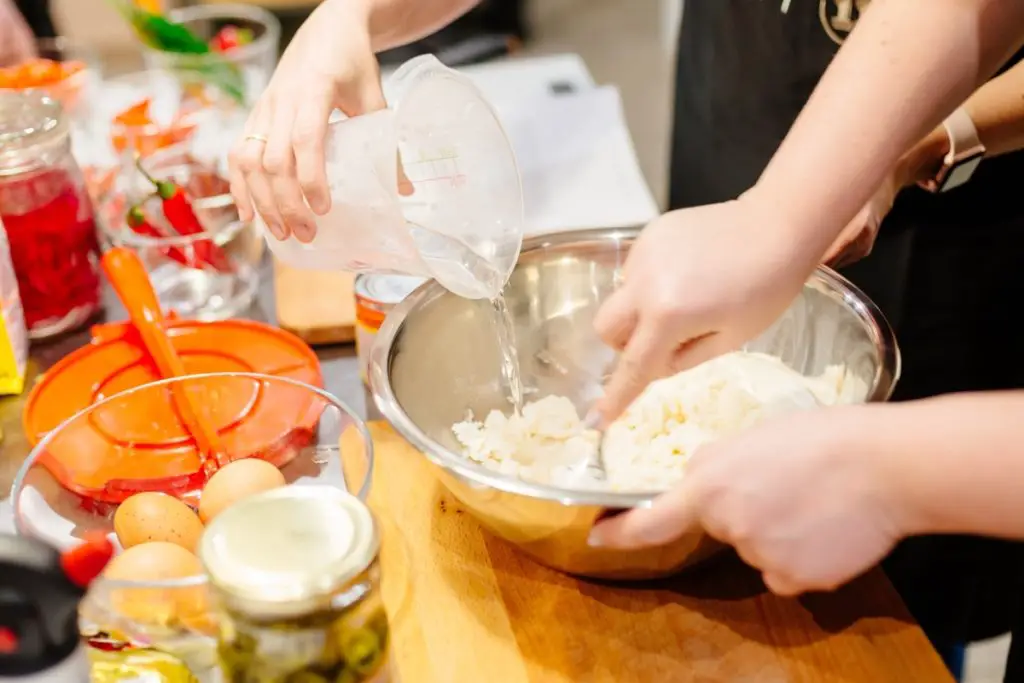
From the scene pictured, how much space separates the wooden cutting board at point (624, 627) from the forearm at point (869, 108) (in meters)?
0.29

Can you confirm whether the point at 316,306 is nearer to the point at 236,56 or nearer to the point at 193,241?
the point at 193,241

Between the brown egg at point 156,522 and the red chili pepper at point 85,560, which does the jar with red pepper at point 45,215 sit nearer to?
the brown egg at point 156,522

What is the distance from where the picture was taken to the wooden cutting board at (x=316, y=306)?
1201mm

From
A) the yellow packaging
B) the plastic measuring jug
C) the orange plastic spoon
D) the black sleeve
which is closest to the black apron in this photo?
the plastic measuring jug

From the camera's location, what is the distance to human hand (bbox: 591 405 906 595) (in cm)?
67

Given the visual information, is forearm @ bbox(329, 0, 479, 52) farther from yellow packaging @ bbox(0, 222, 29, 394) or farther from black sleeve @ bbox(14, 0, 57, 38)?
black sleeve @ bbox(14, 0, 57, 38)

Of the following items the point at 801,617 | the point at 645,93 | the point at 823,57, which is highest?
the point at 823,57

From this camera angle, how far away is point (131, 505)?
0.81 m

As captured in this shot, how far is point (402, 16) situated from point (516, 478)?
0.62 metres

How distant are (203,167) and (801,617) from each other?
91 cm

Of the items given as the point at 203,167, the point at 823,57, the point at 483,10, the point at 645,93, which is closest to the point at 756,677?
the point at 823,57

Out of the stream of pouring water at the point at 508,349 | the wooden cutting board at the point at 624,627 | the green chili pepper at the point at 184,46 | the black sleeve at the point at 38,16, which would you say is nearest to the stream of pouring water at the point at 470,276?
the stream of pouring water at the point at 508,349

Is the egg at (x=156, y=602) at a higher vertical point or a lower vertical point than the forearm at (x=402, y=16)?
lower

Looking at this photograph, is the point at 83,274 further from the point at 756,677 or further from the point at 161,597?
the point at 756,677
